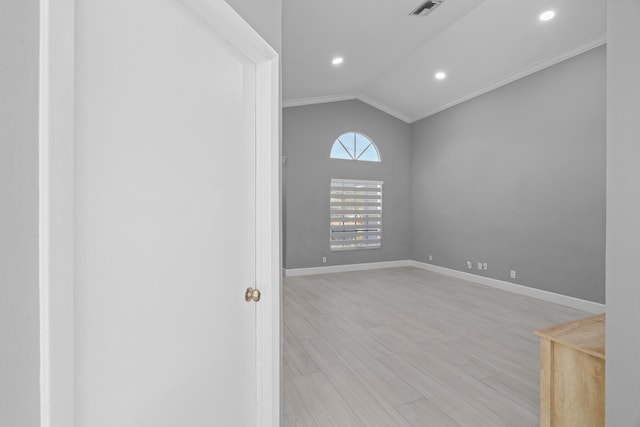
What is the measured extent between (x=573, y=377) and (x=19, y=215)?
6.40 feet

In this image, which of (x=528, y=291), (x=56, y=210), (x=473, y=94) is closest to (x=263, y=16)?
(x=56, y=210)

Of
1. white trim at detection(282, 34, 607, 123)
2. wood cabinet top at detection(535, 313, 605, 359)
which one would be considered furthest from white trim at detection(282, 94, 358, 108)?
wood cabinet top at detection(535, 313, 605, 359)

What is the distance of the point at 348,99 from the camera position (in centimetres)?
602

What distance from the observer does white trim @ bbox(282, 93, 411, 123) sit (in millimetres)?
5559

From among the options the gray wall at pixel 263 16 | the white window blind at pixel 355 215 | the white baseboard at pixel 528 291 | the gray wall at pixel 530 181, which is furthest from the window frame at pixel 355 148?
the gray wall at pixel 263 16

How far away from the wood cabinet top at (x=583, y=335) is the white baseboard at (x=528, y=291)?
2.74 meters

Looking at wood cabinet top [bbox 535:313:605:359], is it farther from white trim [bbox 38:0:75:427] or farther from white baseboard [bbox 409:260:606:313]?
white baseboard [bbox 409:260:606:313]

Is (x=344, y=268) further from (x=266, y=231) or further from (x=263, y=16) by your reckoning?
(x=263, y=16)

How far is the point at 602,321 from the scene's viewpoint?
60.4 inches

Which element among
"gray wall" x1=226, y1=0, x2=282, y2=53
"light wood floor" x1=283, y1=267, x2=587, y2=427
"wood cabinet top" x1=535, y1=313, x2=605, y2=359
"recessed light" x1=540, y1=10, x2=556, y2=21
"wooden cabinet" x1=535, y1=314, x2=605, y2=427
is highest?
"recessed light" x1=540, y1=10, x2=556, y2=21

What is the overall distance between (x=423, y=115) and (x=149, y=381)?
6.60 metres

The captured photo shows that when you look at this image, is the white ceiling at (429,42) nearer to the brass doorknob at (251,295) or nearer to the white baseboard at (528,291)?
the brass doorknob at (251,295)

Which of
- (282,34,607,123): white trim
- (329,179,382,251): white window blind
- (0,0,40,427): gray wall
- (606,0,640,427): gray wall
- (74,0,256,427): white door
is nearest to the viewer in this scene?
(0,0,40,427): gray wall

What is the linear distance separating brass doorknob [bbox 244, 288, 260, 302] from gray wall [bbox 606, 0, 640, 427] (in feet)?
4.32
